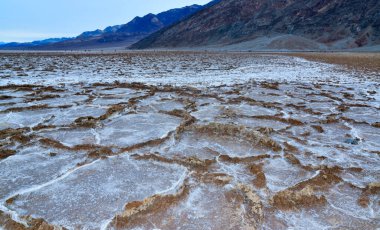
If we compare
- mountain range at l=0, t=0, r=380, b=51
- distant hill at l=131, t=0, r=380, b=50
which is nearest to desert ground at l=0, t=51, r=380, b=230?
mountain range at l=0, t=0, r=380, b=51

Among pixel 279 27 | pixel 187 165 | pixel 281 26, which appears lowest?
pixel 187 165

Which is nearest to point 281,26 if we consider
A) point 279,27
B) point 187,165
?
point 279,27

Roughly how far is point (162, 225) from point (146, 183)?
29.9 inches

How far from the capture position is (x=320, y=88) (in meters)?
9.62

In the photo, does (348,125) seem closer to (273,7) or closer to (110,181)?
(110,181)

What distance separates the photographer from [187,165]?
11.7 feet

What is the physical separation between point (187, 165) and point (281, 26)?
67.9 metres

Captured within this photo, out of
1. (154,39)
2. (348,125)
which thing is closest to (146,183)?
(348,125)

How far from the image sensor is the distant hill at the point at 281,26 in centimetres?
5503

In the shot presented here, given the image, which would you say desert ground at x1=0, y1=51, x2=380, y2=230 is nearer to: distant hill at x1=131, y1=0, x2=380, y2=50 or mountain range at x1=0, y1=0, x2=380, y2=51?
mountain range at x1=0, y1=0, x2=380, y2=51

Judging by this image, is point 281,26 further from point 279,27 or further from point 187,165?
point 187,165

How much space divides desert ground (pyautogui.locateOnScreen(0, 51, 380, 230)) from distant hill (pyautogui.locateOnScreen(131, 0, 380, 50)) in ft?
176

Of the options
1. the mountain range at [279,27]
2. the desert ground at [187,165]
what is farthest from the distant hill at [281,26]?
the desert ground at [187,165]

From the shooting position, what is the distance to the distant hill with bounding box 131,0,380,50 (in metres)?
55.0
